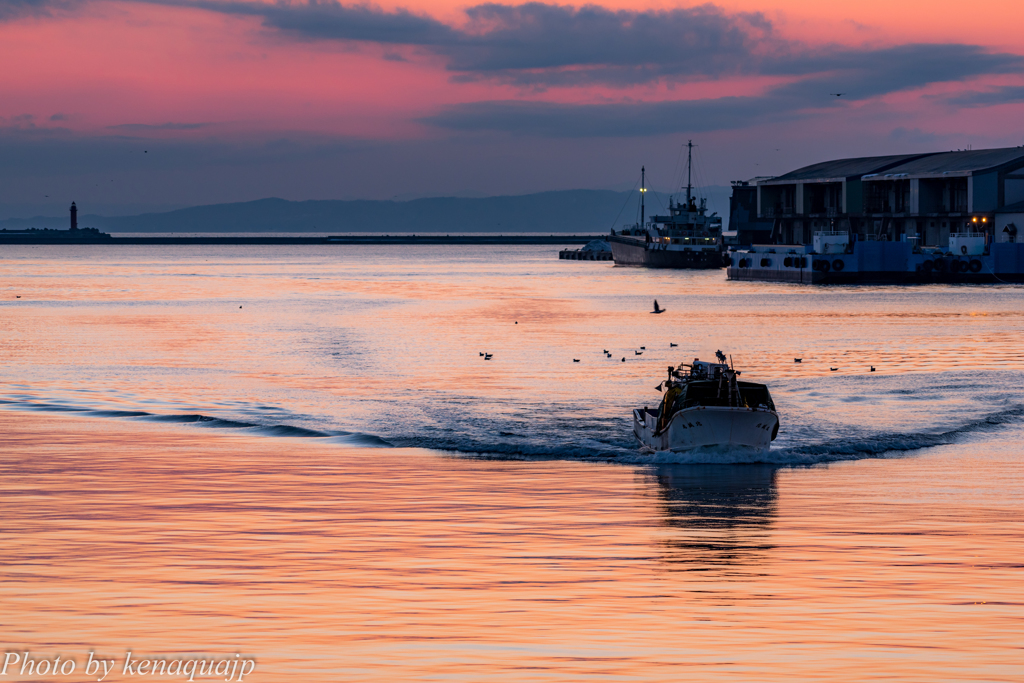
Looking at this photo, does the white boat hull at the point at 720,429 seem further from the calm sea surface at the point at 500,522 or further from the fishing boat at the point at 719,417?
the calm sea surface at the point at 500,522

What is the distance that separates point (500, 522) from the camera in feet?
65.9

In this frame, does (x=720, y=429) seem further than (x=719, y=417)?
Yes

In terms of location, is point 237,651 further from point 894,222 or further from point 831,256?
point 894,222

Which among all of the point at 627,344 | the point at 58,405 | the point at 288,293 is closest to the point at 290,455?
the point at 58,405

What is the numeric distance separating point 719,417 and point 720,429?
0.32m

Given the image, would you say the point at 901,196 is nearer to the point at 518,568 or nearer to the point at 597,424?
the point at 597,424

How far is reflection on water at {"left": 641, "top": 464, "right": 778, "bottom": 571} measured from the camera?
17.8 m

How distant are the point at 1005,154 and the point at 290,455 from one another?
12996cm

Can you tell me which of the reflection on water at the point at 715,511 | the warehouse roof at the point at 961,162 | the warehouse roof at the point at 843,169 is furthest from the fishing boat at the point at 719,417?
the warehouse roof at the point at 843,169

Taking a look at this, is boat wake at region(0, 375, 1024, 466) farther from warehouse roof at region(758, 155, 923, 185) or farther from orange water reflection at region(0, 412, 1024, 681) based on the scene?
warehouse roof at region(758, 155, 923, 185)

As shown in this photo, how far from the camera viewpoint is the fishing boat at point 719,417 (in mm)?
27297

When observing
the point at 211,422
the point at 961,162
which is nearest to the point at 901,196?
the point at 961,162

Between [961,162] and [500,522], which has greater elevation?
[961,162]

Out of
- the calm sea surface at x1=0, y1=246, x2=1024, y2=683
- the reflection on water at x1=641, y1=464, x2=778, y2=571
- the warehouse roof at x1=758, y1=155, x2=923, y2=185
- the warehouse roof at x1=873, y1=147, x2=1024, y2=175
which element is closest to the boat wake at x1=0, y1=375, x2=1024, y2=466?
the calm sea surface at x1=0, y1=246, x2=1024, y2=683
